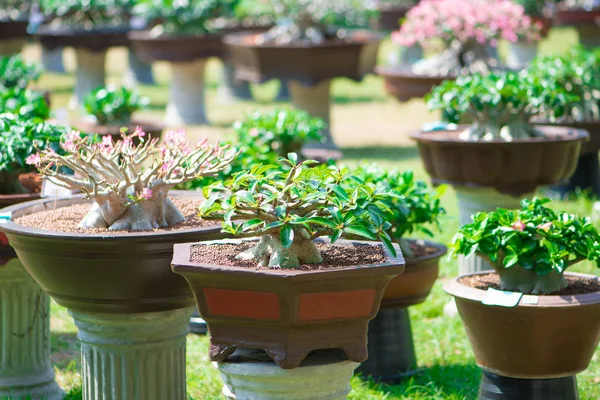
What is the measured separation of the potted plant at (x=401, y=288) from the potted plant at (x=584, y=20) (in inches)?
389

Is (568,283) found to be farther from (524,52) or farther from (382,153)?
(524,52)

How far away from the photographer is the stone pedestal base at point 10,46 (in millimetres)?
14734

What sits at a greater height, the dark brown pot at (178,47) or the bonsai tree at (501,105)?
the bonsai tree at (501,105)

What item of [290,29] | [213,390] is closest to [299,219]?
[213,390]

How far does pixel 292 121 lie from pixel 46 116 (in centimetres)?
145

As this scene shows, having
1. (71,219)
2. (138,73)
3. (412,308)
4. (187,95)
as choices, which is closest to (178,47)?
(187,95)

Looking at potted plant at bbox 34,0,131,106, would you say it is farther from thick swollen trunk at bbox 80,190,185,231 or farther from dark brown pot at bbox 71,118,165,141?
thick swollen trunk at bbox 80,190,185,231

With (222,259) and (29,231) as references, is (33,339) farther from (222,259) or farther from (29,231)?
(222,259)

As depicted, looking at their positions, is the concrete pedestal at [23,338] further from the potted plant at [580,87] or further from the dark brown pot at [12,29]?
the dark brown pot at [12,29]

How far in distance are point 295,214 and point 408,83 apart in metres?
6.13

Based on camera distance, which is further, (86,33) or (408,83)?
(86,33)

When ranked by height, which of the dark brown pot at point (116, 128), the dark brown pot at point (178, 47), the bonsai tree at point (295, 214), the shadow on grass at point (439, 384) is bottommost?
the shadow on grass at point (439, 384)

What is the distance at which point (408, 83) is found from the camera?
9.47m

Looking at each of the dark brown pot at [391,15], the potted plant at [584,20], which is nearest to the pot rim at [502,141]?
the potted plant at [584,20]
